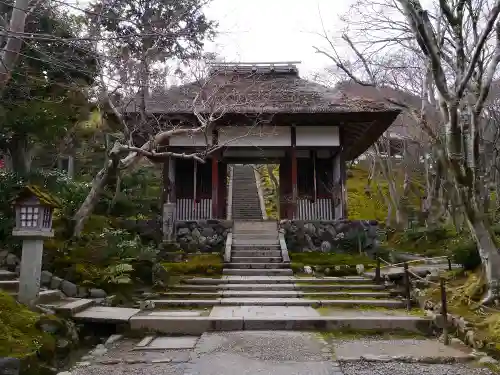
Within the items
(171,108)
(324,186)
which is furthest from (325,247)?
(171,108)

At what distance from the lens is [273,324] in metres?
6.86

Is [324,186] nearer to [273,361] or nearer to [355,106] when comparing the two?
[355,106]

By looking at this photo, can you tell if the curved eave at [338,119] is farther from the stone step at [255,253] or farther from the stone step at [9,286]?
the stone step at [9,286]

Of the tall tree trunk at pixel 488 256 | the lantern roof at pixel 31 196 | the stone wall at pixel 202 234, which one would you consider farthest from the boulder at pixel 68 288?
the tall tree trunk at pixel 488 256

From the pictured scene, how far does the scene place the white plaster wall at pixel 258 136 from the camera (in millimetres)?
15711

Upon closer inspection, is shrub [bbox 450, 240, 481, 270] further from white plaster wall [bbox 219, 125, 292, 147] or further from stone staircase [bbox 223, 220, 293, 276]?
white plaster wall [bbox 219, 125, 292, 147]

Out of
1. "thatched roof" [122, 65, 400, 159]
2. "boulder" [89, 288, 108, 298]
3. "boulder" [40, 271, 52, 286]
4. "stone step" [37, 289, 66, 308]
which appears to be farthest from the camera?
"thatched roof" [122, 65, 400, 159]

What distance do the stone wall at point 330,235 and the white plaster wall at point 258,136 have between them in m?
3.31

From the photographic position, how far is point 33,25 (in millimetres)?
11289

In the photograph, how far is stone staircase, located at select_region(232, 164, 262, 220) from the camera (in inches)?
861

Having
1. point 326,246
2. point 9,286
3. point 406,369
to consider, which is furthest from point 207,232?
point 406,369

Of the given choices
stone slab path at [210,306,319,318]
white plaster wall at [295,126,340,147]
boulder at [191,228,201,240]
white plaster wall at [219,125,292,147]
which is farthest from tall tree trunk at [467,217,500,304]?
white plaster wall at [219,125,292,147]

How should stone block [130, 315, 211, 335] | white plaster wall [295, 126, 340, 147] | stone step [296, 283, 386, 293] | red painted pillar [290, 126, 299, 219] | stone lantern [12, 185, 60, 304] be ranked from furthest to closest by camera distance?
1. white plaster wall [295, 126, 340, 147]
2. red painted pillar [290, 126, 299, 219]
3. stone step [296, 283, 386, 293]
4. stone block [130, 315, 211, 335]
5. stone lantern [12, 185, 60, 304]

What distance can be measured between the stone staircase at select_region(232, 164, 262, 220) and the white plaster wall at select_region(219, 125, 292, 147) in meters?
6.09
